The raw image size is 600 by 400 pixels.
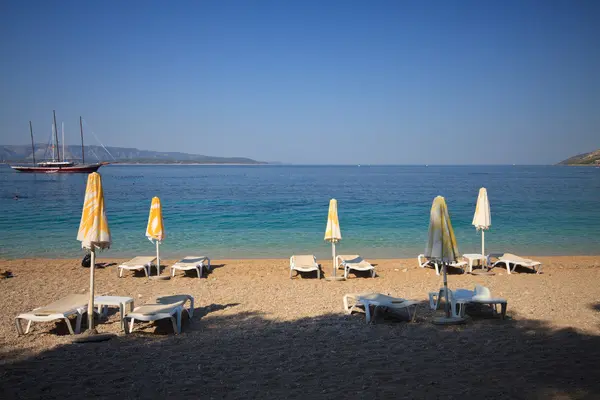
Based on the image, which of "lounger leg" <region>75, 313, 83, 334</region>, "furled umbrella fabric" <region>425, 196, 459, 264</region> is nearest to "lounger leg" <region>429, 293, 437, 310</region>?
"furled umbrella fabric" <region>425, 196, 459, 264</region>

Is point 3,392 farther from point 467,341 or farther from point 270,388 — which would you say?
point 467,341

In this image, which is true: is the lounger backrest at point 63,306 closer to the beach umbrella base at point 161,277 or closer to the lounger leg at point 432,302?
the beach umbrella base at point 161,277

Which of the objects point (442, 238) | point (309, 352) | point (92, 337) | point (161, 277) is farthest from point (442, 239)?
point (161, 277)

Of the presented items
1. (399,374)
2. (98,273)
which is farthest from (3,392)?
(98,273)

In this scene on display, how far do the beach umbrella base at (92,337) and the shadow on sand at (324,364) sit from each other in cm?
21

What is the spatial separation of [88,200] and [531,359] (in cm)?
662

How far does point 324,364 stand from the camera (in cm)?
552

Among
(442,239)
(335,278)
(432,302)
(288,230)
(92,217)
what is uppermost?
(92,217)

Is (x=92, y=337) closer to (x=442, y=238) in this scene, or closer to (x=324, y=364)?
(x=324, y=364)

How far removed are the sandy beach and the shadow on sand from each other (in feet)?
0.06

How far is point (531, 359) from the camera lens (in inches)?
215

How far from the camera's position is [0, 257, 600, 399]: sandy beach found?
4.77 meters

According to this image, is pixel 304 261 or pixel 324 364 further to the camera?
pixel 304 261

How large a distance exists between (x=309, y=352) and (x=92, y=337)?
11.1 feet
